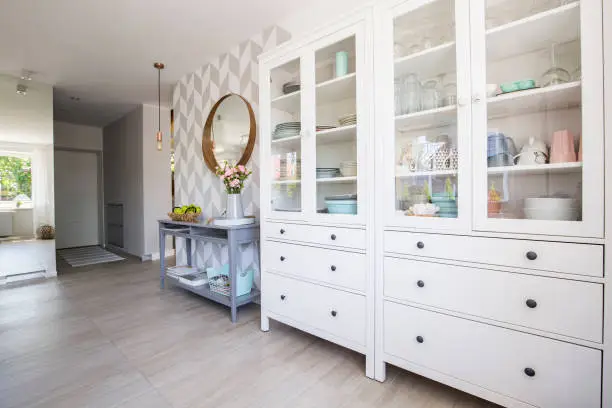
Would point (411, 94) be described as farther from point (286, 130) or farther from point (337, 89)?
point (286, 130)

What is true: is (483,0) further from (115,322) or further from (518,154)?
(115,322)

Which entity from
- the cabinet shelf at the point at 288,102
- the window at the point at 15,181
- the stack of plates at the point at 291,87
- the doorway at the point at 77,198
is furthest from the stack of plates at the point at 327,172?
the doorway at the point at 77,198

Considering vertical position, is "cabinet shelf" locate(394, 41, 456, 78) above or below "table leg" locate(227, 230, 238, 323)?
above

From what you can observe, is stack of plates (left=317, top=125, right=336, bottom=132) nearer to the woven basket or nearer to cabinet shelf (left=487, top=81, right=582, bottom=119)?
cabinet shelf (left=487, top=81, right=582, bottom=119)

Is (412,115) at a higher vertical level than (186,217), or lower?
higher

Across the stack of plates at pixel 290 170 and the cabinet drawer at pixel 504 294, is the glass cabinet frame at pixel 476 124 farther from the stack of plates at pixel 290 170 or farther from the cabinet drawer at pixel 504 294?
the stack of plates at pixel 290 170

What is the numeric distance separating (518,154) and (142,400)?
2151 mm

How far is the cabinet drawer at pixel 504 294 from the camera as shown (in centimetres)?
108

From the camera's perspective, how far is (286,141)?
2088mm

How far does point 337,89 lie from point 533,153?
1.10 meters

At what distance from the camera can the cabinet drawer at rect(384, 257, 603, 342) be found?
1081 millimetres

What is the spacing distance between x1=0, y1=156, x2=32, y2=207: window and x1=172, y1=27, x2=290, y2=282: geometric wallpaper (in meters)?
1.95

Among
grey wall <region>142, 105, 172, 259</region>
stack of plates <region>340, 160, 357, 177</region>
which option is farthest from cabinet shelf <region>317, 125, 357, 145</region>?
grey wall <region>142, 105, 172, 259</region>

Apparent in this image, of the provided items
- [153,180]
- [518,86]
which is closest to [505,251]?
[518,86]
